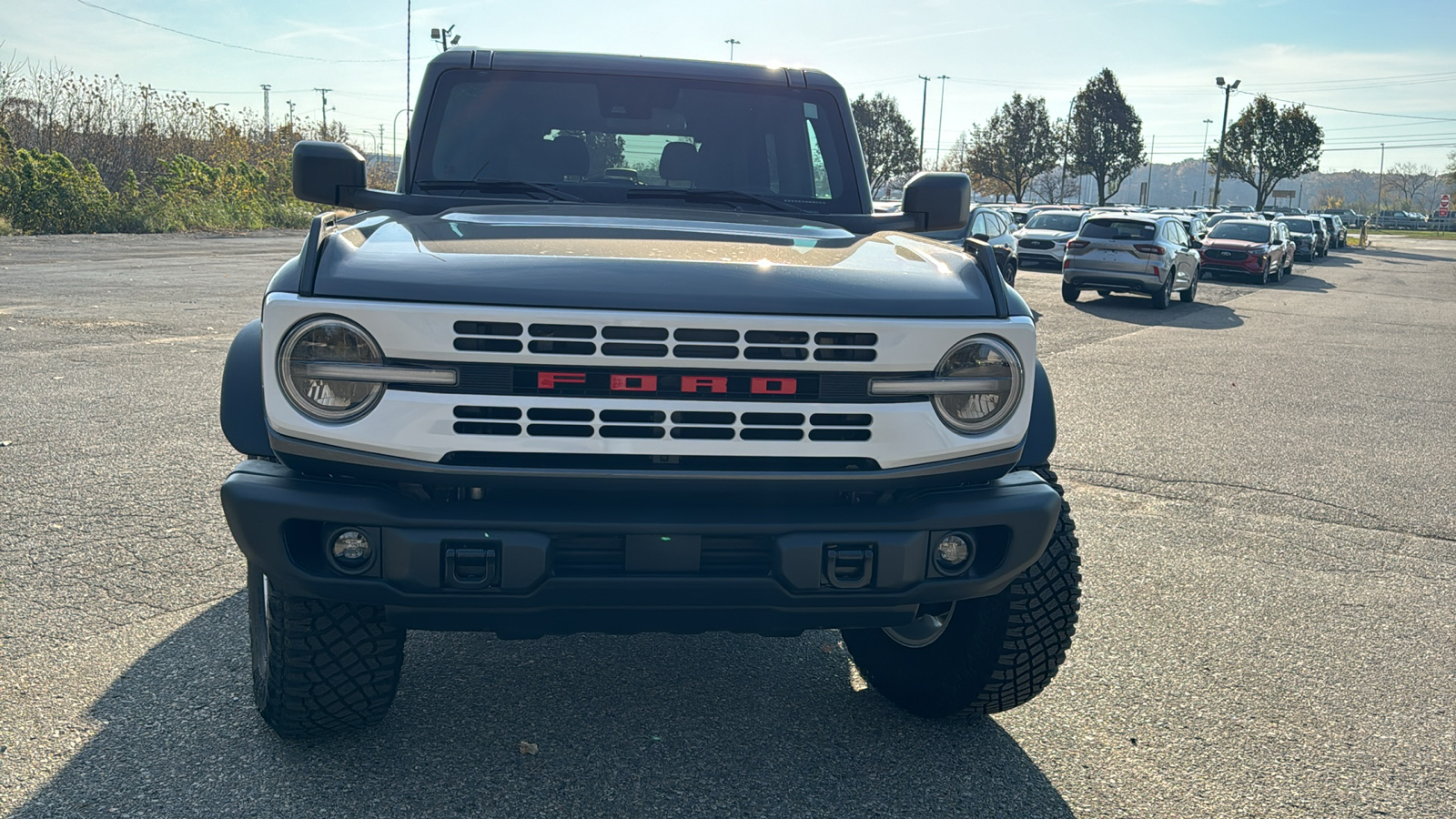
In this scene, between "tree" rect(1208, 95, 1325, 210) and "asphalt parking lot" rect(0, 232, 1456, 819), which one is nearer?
"asphalt parking lot" rect(0, 232, 1456, 819)

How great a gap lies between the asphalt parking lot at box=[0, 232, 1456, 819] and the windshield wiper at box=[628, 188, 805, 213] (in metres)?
1.51

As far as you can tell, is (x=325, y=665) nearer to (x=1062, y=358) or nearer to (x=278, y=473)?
(x=278, y=473)

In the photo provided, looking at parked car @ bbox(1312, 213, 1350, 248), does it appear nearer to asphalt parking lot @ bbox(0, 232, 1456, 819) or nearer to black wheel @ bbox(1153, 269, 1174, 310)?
black wheel @ bbox(1153, 269, 1174, 310)

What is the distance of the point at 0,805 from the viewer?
106 inches

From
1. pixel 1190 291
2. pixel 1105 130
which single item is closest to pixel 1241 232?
pixel 1190 291

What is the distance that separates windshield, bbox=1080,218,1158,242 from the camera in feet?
63.0

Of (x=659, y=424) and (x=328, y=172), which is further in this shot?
(x=328, y=172)

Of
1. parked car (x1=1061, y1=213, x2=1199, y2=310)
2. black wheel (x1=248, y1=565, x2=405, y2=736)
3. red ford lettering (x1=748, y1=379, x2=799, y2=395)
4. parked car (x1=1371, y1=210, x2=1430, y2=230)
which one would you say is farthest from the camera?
parked car (x1=1371, y1=210, x2=1430, y2=230)

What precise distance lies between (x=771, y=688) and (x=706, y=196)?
1.68 m

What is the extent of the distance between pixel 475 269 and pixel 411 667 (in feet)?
5.30

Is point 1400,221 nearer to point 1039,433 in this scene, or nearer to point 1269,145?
point 1269,145

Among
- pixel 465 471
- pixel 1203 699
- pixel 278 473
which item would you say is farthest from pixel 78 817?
pixel 1203 699

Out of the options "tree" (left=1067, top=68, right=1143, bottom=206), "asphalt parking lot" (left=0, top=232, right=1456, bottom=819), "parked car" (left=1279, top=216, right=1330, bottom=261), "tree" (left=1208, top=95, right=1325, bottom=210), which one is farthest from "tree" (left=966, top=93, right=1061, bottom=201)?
"asphalt parking lot" (left=0, top=232, right=1456, bottom=819)

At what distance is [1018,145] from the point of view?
71.6 m
